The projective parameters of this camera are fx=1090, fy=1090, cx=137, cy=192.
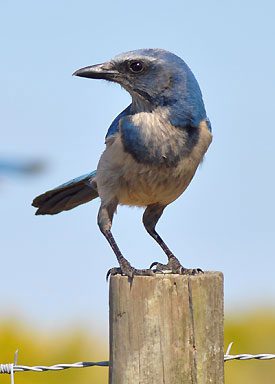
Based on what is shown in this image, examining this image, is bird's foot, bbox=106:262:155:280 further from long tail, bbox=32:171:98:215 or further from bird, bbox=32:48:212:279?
long tail, bbox=32:171:98:215

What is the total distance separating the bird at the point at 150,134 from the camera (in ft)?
20.4

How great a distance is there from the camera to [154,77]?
6324 millimetres

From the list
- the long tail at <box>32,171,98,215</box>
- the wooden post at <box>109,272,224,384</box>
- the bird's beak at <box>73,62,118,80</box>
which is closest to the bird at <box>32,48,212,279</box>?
the bird's beak at <box>73,62,118,80</box>

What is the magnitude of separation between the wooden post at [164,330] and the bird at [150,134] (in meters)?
1.74

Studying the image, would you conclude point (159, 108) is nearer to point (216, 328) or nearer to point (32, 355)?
point (216, 328)

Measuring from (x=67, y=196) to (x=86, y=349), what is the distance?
2.23 m

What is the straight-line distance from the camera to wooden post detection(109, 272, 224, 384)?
4.32 m

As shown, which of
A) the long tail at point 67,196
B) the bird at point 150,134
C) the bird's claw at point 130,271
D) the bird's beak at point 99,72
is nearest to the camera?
the bird's claw at point 130,271

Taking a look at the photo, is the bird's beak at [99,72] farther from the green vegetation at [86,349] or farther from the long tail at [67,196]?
the green vegetation at [86,349]

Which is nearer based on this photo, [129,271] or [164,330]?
[164,330]

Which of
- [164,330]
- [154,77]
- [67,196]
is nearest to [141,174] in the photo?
[154,77]

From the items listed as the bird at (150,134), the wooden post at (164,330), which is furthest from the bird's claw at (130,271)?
the bird at (150,134)

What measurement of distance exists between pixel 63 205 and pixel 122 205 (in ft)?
2.38

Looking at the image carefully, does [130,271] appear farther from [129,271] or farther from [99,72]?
[99,72]
